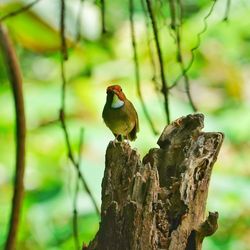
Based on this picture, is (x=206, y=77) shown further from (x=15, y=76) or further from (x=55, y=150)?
(x=15, y=76)

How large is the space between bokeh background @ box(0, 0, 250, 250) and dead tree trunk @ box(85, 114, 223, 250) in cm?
133

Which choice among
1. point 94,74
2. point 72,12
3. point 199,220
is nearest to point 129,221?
point 199,220

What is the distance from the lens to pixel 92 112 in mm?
3555

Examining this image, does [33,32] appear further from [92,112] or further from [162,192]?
[162,192]

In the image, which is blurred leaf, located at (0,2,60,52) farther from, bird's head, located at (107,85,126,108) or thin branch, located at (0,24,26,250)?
bird's head, located at (107,85,126,108)

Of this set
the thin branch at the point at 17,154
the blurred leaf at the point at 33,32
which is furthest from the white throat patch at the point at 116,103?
the blurred leaf at the point at 33,32

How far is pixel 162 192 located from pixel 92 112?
222 cm

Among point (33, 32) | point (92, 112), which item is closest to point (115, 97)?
point (33, 32)

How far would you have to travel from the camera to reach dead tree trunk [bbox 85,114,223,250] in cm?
131

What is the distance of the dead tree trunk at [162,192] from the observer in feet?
4.29

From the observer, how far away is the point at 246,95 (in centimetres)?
398

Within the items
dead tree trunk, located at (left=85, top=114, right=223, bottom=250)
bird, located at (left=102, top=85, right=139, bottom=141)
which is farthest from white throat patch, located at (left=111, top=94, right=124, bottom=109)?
dead tree trunk, located at (left=85, top=114, right=223, bottom=250)

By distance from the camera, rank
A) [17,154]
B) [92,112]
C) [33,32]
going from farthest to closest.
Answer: [92,112] < [33,32] < [17,154]

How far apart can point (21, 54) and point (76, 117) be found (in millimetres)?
835
